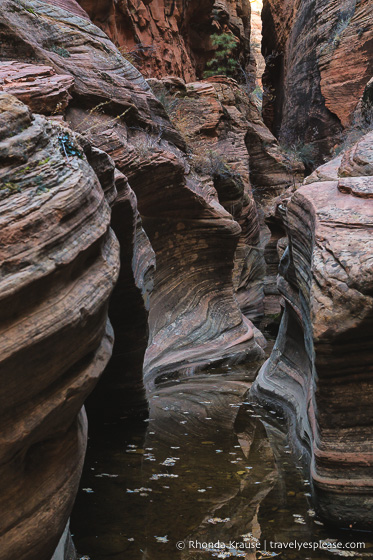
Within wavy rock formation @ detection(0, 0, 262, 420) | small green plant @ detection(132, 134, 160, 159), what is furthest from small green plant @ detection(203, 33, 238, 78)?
small green plant @ detection(132, 134, 160, 159)

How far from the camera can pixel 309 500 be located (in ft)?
16.9

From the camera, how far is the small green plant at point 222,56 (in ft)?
69.7

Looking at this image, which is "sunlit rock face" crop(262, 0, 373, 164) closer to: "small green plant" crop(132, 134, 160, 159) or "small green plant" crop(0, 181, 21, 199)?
"small green plant" crop(132, 134, 160, 159)

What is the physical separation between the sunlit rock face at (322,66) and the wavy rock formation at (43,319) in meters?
17.3

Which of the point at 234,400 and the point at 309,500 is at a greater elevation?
the point at 309,500

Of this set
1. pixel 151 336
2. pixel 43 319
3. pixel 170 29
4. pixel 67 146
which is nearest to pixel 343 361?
pixel 43 319

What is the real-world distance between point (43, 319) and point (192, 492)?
3.08m

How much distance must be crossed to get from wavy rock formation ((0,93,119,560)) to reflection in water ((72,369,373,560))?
108 cm

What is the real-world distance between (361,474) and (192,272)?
8146mm

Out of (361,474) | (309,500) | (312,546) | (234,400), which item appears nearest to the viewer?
(312,546)

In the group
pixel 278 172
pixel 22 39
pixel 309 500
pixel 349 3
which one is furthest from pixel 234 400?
pixel 349 3

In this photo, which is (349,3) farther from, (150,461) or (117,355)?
(150,461)

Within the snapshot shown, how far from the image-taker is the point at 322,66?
2055cm

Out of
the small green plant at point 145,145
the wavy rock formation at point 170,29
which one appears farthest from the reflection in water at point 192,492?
the wavy rock formation at point 170,29
